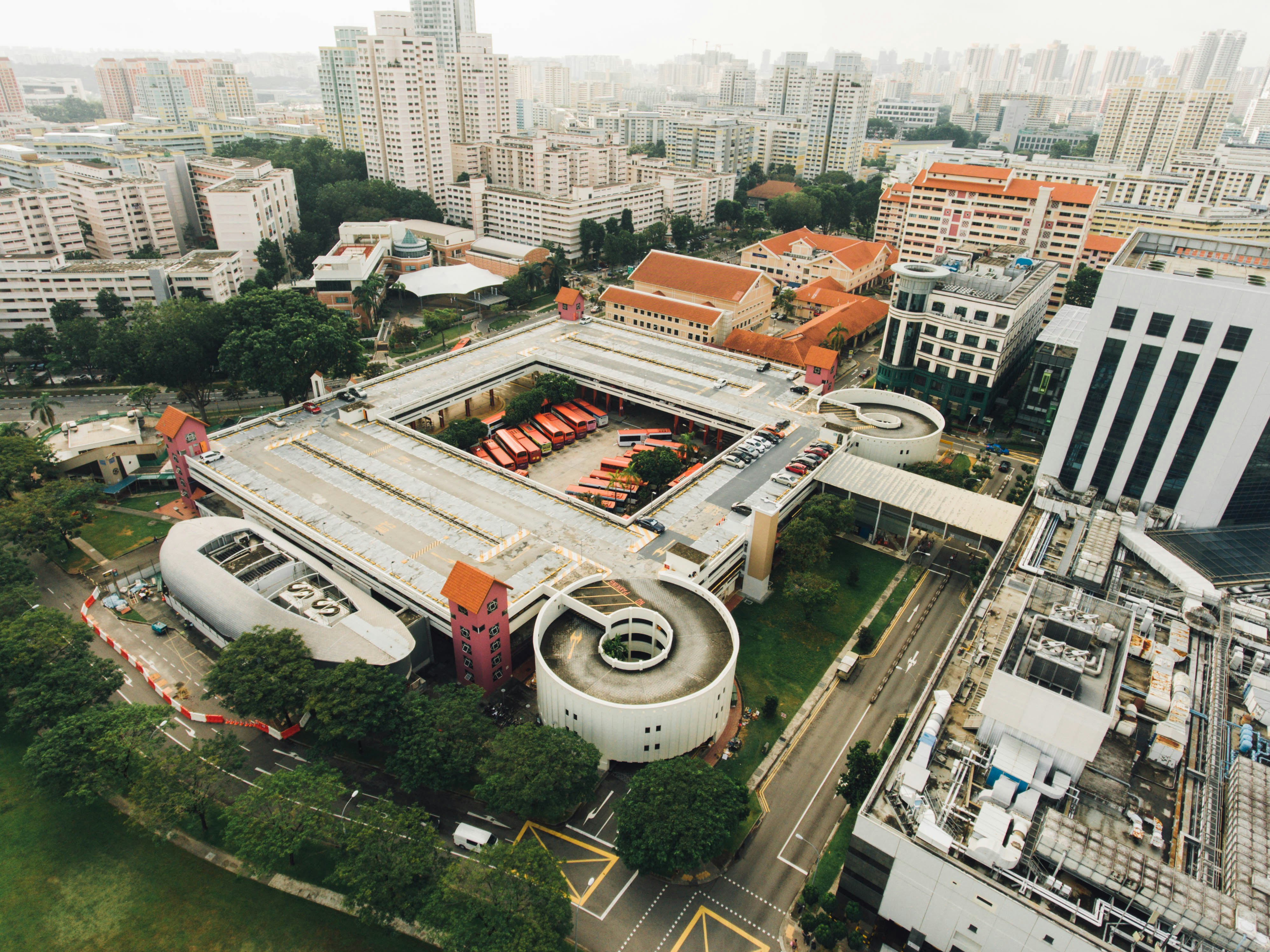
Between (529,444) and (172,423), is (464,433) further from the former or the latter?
(172,423)

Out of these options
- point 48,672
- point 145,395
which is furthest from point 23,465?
point 48,672

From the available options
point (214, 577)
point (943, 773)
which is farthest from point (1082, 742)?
point (214, 577)

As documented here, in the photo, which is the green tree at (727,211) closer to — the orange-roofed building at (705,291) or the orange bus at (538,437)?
the orange-roofed building at (705,291)

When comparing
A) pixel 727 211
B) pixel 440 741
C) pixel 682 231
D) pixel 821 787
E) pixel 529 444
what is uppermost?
pixel 727 211

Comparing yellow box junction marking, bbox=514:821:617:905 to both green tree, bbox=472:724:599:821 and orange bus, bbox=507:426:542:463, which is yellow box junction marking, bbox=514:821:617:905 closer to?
green tree, bbox=472:724:599:821

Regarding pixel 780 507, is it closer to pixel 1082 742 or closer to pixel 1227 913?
pixel 1082 742

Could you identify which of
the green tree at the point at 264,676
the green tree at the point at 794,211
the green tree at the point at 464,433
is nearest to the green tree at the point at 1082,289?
the green tree at the point at 794,211

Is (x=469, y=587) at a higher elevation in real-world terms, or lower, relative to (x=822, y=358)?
lower
